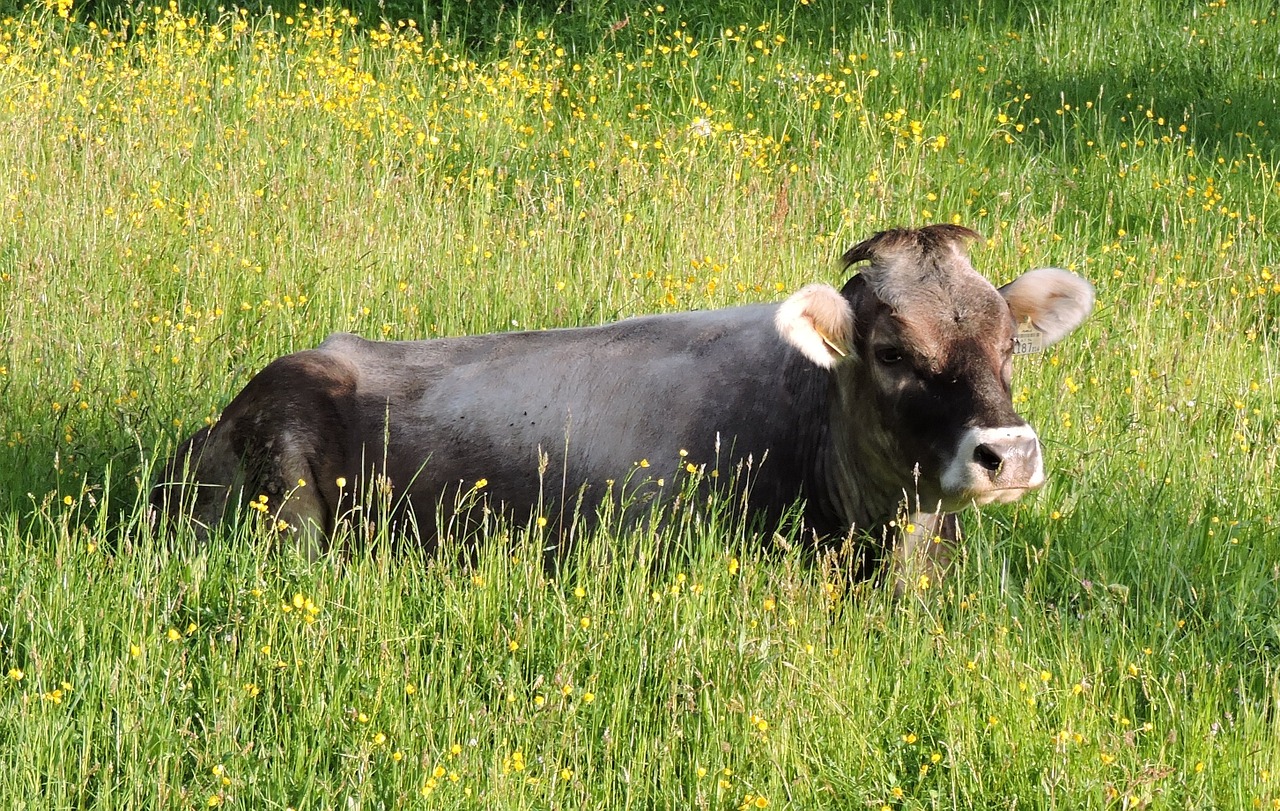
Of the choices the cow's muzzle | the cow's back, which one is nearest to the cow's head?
the cow's muzzle

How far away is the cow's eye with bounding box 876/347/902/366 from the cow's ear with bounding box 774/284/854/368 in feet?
0.65

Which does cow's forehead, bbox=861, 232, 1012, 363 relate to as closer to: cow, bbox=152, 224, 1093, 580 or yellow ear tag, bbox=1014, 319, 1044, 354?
cow, bbox=152, 224, 1093, 580

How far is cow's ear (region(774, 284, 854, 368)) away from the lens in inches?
202

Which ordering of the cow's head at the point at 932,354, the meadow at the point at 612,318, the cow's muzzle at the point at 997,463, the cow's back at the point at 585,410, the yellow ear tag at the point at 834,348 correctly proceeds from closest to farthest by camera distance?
1. the meadow at the point at 612,318
2. the cow's muzzle at the point at 997,463
3. the cow's head at the point at 932,354
4. the yellow ear tag at the point at 834,348
5. the cow's back at the point at 585,410

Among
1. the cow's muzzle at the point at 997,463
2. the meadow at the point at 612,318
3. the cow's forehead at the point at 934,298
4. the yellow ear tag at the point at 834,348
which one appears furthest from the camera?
the yellow ear tag at the point at 834,348

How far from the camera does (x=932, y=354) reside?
495 centimetres

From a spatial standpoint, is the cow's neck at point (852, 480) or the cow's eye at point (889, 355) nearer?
the cow's eye at point (889, 355)

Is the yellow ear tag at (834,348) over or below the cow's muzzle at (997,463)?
over

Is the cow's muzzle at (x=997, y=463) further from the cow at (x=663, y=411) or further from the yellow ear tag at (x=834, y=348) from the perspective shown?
the yellow ear tag at (x=834, y=348)

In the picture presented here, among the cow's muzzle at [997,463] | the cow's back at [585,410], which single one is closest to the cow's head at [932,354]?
the cow's muzzle at [997,463]

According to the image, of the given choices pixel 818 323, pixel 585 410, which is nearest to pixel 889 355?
pixel 818 323

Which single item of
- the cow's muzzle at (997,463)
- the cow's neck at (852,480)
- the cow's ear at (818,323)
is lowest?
the cow's neck at (852,480)

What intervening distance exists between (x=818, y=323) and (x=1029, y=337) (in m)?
0.88

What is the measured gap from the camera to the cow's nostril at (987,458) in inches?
179
